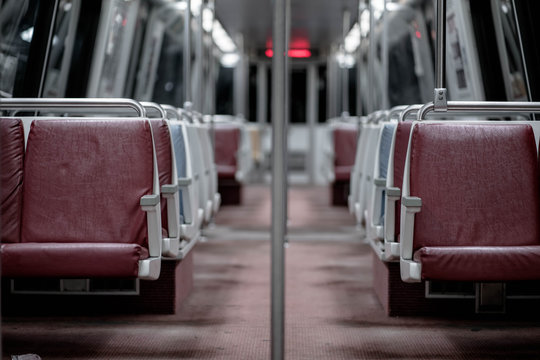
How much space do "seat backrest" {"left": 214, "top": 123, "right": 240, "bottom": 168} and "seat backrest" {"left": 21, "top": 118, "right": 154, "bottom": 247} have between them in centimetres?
546

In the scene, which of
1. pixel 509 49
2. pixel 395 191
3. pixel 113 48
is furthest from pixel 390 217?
pixel 113 48

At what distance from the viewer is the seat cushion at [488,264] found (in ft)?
8.24

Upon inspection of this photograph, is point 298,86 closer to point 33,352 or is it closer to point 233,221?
point 233,221

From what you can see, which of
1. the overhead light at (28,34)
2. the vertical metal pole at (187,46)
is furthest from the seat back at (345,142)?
the overhead light at (28,34)

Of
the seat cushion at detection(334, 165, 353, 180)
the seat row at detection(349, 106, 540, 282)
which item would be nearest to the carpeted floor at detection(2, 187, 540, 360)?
the seat row at detection(349, 106, 540, 282)

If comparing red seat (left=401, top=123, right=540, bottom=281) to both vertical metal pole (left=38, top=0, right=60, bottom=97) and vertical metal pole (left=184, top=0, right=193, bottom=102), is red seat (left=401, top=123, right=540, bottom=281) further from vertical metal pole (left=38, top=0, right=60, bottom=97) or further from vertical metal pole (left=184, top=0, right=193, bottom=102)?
vertical metal pole (left=38, top=0, right=60, bottom=97)

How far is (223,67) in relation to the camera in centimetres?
1273

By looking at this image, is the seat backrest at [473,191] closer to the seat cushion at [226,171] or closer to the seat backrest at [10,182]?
the seat backrest at [10,182]

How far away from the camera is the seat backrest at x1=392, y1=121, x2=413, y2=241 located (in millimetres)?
3006

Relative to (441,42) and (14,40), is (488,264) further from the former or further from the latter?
(14,40)

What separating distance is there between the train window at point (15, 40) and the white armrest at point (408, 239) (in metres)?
2.37

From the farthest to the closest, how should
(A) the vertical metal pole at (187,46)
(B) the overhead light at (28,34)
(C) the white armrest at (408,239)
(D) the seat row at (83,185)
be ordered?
(A) the vertical metal pole at (187,46) < (B) the overhead light at (28,34) < (D) the seat row at (83,185) < (C) the white armrest at (408,239)

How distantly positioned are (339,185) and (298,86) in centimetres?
482

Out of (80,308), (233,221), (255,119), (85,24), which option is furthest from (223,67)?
(80,308)
